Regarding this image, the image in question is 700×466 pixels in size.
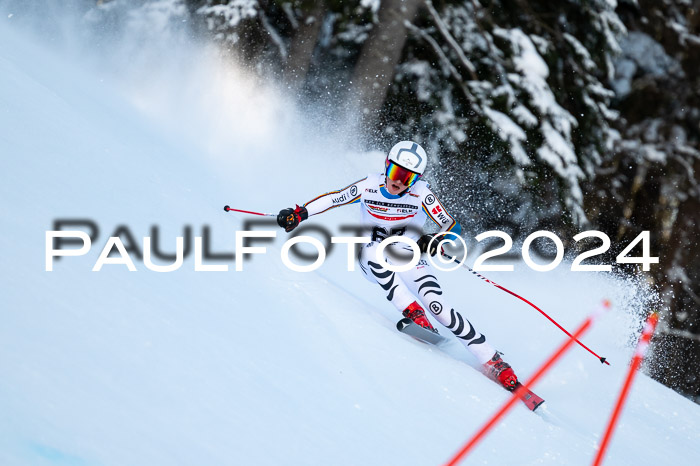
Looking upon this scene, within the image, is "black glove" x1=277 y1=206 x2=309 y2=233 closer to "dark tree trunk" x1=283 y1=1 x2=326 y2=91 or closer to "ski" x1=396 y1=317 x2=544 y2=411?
"ski" x1=396 y1=317 x2=544 y2=411

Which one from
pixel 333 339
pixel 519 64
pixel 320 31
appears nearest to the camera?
pixel 333 339

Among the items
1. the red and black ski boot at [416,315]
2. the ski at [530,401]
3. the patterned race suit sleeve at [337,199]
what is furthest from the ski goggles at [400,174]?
the ski at [530,401]

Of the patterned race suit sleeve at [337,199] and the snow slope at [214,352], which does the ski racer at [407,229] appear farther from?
the snow slope at [214,352]

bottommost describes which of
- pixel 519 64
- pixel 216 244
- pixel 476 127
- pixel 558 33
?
pixel 216 244

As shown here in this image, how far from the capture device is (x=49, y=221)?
3205mm

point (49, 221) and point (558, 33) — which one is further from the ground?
Result: point (558, 33)

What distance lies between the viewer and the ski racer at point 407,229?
173 inches

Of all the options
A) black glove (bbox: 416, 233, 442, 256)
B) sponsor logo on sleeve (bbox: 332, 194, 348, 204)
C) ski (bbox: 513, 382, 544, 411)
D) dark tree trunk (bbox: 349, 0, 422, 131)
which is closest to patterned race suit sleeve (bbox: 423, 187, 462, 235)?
black glove (bbox: 416, 233, 442, 256)

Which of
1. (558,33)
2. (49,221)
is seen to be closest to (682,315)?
(558,33)

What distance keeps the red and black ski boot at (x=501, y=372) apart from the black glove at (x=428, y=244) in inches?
32.8

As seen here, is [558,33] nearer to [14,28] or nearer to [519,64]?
[519,64]

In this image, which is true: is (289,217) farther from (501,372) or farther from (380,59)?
(380,59)

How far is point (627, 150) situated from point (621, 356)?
6.16 m

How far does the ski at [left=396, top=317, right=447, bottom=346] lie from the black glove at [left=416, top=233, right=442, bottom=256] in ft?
1.65
